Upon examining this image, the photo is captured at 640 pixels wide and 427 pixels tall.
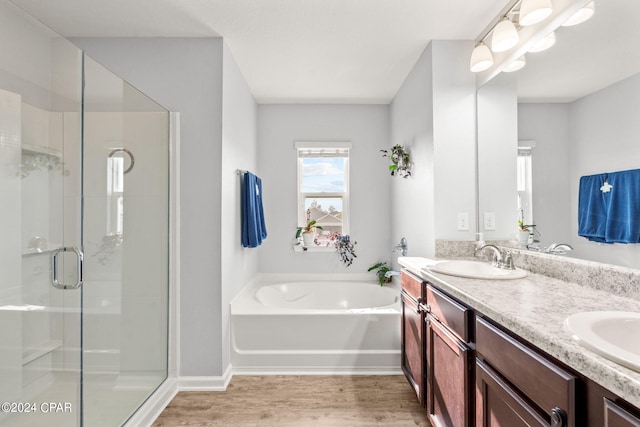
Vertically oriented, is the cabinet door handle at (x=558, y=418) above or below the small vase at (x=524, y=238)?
below

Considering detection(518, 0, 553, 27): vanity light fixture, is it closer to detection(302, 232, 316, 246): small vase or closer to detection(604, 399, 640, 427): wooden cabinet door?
detection(604, 399, 640, 427): wooden cabinet door

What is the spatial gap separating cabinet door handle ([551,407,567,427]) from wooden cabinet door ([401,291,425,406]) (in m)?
1.00

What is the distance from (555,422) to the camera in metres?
0.77

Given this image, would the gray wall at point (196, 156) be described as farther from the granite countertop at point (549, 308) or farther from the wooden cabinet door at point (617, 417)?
the wooden cabinet door at point (617, 417)

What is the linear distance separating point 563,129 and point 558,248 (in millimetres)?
576

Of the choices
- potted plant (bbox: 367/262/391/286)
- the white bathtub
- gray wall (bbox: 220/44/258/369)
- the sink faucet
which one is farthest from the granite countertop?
potted plant (bbox: 367/262/391/286)

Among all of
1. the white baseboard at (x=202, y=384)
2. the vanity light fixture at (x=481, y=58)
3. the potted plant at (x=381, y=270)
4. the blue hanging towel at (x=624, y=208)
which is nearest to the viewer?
the blue hanging towel at (x=624, y=208)

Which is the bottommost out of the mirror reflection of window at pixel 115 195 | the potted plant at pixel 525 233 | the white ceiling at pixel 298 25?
the potted plant at pixel 525 233

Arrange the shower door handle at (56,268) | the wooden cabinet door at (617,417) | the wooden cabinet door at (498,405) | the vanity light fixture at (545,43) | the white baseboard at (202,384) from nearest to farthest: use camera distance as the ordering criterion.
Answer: the wooden cabinet door at (617,417) < the wooden cabinet door at (498,405) < the shower door handle at (56,268) < the vanity light fixture at (545,43) < the white baseboard at (202,384)

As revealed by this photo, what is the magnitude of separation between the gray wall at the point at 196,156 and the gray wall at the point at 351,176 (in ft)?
4.23

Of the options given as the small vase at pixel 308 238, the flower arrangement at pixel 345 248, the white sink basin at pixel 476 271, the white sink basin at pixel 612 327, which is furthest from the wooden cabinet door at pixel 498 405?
the small vase at pixel 308 238

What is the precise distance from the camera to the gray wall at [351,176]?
3.55m

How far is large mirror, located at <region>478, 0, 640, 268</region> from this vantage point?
1.19 meters

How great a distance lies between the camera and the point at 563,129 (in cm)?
150
